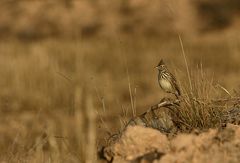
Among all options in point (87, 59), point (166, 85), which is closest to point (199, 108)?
point (166, 85)

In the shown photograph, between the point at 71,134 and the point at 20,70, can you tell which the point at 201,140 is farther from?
the point at 20,70

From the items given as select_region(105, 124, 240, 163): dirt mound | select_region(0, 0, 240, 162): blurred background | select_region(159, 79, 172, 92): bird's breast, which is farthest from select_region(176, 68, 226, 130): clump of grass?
select_region(159, 79, 172, 92): bird's breast

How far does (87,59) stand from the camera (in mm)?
18656

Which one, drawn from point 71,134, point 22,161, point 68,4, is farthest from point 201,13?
point 22,161

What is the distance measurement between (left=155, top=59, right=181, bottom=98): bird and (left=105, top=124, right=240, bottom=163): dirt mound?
3.23ft

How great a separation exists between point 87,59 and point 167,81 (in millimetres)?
12489

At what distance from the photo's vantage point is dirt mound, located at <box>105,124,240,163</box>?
4578 millimetres

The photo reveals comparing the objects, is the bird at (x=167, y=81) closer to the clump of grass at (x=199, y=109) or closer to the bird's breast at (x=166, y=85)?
the bird's breast at (x=166, y=85)

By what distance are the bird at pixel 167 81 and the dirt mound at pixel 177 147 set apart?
3.23 feet

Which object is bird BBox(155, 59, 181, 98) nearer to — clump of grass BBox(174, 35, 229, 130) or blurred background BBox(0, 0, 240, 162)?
blurred background BBox(0, 0, 240, 162)

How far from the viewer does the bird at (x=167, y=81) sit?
600 cm

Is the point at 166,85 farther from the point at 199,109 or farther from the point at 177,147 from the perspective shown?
the point at 177,147

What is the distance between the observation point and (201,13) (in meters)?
26.1

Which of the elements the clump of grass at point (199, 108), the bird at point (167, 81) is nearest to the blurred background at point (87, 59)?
the bird at point (167, 81)
